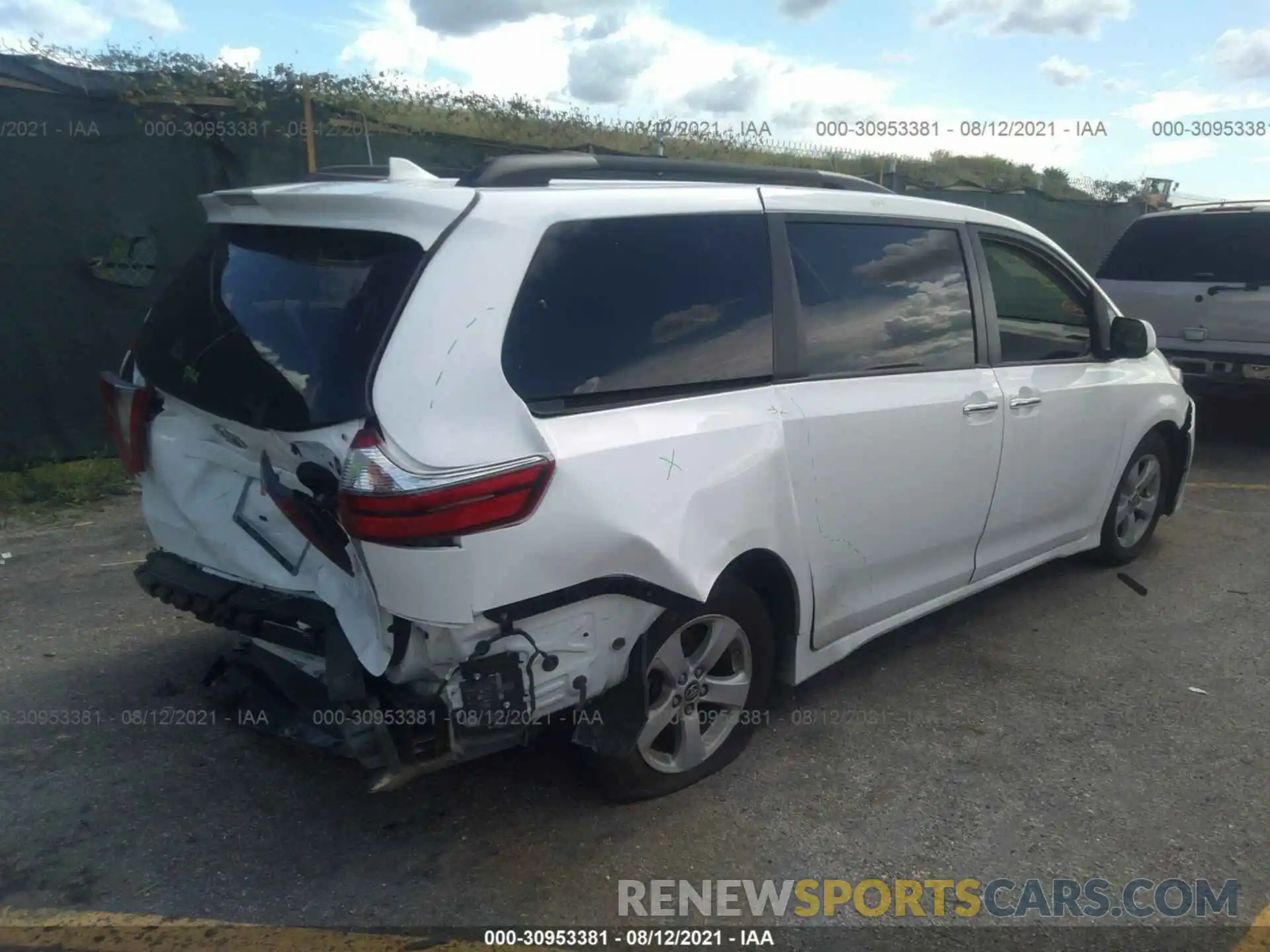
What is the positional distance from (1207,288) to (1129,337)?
3.66m

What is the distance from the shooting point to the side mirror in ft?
15.6

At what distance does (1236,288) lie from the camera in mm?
7535

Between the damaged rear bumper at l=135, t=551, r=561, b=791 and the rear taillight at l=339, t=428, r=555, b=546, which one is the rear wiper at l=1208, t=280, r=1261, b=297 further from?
the rear taillight at l=339, t=428, r=555, b=546

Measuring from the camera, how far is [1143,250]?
8234mm

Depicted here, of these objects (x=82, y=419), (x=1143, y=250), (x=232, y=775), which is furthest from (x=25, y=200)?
(x=1143, y=250)

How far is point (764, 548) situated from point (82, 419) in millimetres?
5440

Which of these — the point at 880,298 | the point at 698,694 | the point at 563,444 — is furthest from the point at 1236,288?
the point at 563,444

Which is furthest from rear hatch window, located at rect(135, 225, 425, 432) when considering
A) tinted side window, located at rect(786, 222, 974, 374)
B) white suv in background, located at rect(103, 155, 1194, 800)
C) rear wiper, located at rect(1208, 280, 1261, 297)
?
rear wiper, located at rect(1208, 280, 1261, 297)

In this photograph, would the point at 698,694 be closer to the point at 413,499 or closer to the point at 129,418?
Answer: the point at 413,499

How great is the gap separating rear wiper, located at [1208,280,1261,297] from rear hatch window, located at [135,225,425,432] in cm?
705

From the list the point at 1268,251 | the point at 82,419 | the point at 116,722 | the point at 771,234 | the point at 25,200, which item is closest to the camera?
the point at 771,234

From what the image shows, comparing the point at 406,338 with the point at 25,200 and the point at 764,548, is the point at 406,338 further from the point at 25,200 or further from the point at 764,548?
the point at 25,200

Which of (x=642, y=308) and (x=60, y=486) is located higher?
(x=642, y=308)

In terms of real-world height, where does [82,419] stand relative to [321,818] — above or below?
above
